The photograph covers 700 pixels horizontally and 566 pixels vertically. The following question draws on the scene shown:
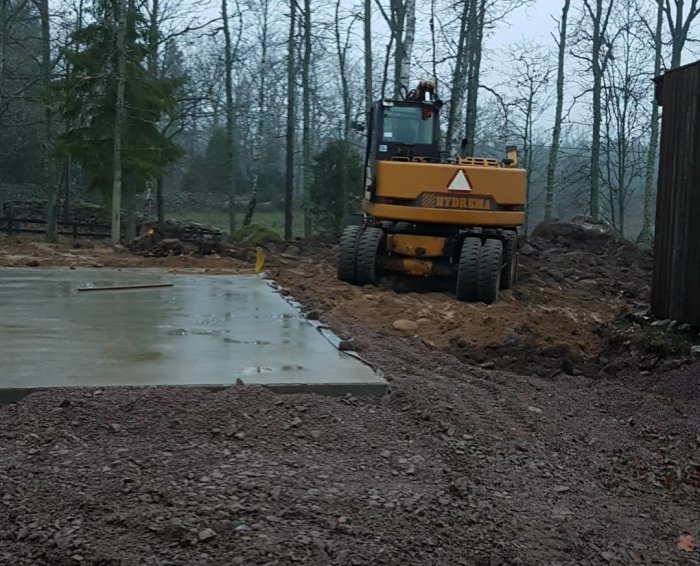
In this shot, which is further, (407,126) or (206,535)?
(407,126)

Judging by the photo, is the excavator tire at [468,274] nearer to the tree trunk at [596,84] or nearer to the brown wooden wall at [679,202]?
the brown wooden wall at [679,202]

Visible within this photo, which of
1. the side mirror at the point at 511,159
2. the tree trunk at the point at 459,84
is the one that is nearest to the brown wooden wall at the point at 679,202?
the side mirror at the point at 511,159

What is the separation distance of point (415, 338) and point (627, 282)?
30.6 feet

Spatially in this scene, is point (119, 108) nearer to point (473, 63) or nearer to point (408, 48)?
point (408, 48)

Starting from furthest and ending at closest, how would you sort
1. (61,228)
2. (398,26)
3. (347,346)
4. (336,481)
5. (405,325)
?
1. (61,228)
2. (398,26)
3. (405,325)
4. (347,346)
5. (336,481)

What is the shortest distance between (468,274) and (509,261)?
1577 millimetres

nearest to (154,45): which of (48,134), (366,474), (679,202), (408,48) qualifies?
(48,134)

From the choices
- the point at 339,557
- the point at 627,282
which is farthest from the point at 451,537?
the point at 627,282

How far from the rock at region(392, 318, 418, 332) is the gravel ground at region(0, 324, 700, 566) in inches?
139

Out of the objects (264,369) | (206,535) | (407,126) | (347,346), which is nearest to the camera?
(206,535)

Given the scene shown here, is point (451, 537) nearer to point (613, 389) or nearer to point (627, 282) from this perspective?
point (613, 389)

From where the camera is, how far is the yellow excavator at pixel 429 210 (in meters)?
11.6

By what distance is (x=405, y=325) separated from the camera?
29.5ft

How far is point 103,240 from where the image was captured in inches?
1021
